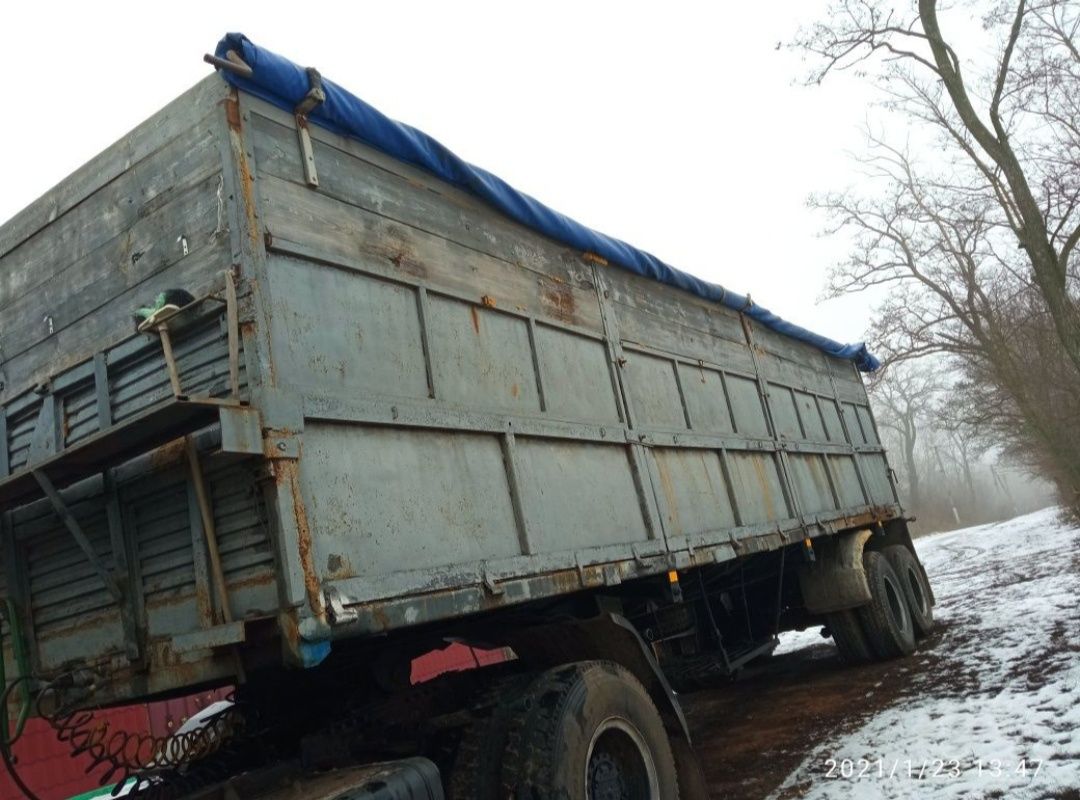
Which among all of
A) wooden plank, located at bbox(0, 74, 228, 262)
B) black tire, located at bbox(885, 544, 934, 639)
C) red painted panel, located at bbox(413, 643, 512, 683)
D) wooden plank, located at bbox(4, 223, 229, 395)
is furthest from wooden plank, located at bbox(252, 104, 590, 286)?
red painted panel, located at bbox(413, 643, 512, 683)

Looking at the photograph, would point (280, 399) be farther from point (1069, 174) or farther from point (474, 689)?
point (1069, 174)

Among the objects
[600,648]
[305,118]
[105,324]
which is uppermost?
[305,118]

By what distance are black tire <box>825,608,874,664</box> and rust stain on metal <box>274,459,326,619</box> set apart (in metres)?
6.69

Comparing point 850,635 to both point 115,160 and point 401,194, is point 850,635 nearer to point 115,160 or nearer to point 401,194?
point 401,194

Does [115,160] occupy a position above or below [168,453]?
above

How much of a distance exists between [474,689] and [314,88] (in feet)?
8.89

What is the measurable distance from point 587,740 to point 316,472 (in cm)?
160

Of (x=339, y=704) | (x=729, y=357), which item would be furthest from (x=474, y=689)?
(x=729, y=357)

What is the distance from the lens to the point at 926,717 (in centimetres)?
536

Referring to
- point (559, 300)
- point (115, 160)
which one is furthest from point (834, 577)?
point (115, 160)

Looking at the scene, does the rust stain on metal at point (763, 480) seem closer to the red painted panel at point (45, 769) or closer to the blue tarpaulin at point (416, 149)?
the blue tarpaulin at point (416, 149)

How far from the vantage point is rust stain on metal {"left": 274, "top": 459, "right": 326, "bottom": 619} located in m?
2.37

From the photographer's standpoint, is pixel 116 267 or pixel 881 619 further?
pixel 881 619

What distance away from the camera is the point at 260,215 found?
2.78 metres
